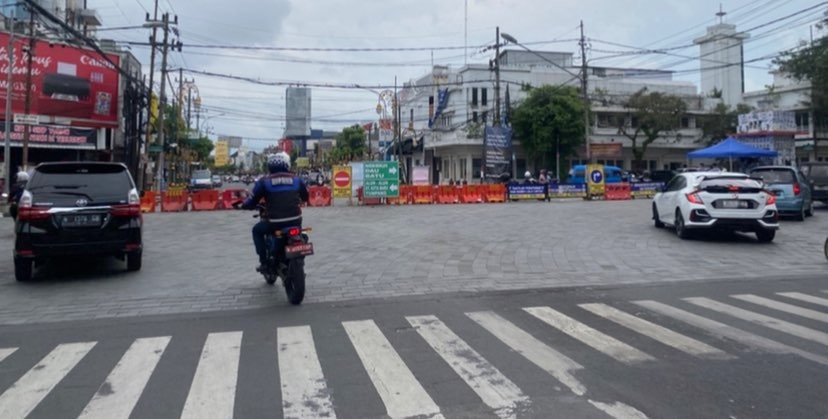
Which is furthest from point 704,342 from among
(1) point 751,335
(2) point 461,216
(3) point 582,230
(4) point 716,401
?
(2) point 461,216

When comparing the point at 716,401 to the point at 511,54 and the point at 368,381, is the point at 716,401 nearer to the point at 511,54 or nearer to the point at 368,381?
the point at 368,381

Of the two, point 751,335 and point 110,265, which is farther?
point 110,265

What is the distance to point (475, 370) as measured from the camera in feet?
16.3

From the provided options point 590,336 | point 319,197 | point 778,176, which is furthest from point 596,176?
point 590,336

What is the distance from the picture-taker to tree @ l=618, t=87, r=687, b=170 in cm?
5009

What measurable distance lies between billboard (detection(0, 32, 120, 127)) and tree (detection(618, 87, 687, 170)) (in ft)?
126

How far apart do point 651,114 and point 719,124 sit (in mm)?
8225

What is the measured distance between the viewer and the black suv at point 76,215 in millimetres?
8969

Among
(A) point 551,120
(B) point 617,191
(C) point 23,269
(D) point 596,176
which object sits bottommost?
(C) point 23,269

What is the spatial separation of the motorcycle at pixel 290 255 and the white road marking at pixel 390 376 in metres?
1.31

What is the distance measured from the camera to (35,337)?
6355 mm

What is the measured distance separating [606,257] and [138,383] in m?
9.06

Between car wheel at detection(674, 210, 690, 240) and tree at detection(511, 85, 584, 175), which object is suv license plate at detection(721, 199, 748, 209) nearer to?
car wheel at detection(674, 210, 690, 240)

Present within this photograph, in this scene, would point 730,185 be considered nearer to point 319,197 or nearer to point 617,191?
point 319,197
